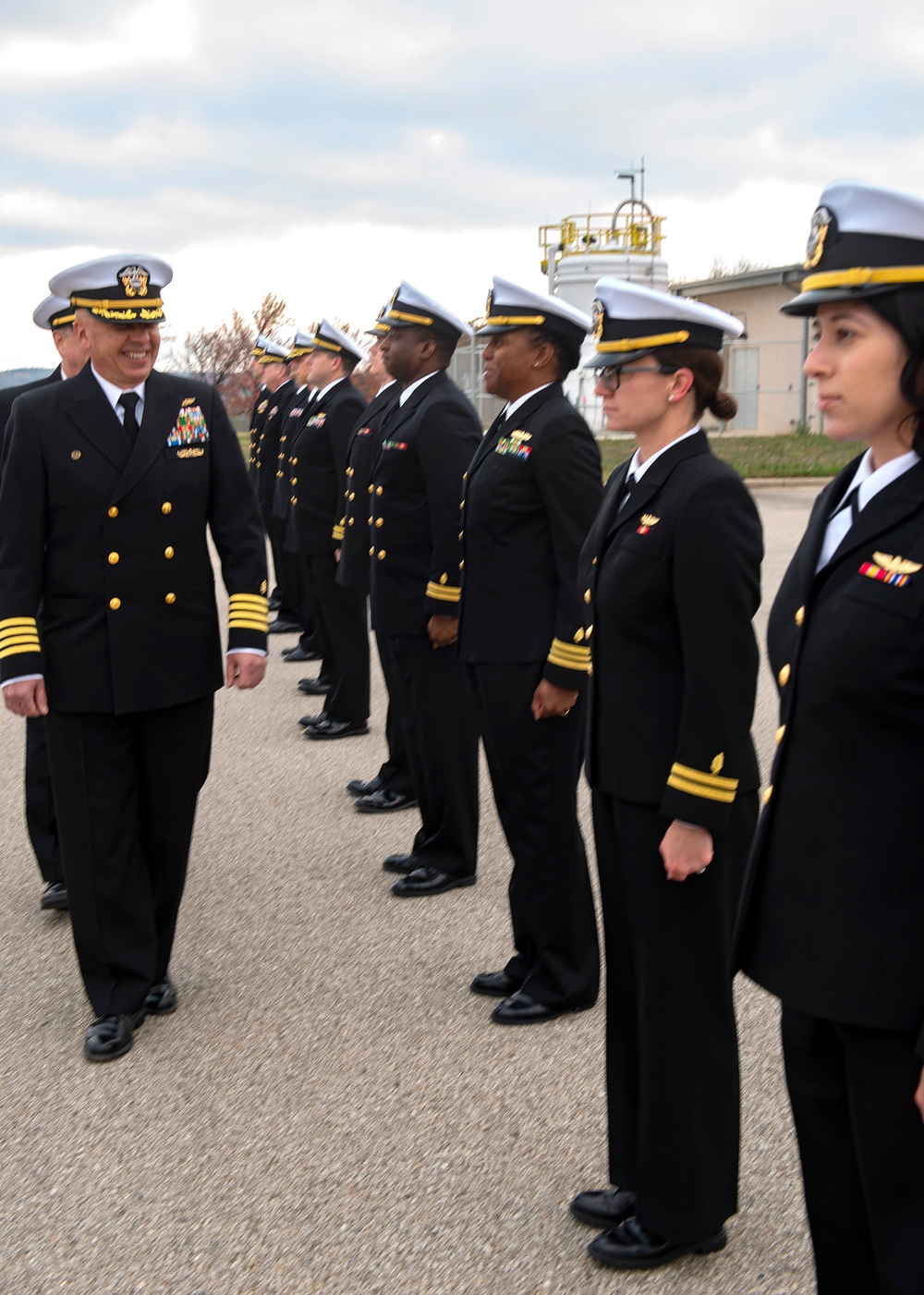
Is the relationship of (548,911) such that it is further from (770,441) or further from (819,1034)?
(770,441)

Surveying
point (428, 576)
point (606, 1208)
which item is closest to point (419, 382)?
point (428, 576)

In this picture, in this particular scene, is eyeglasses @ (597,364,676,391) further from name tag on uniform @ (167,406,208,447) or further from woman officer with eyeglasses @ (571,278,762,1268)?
name tag on uniform @ (167,406,208,447)

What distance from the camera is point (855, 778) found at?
1.91m

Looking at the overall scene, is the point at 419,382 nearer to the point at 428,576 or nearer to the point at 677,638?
the point at 428,576

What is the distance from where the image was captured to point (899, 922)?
190 cm

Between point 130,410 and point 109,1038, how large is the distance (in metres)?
1.84

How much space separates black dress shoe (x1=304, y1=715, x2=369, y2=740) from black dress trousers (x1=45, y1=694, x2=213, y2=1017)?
348cm

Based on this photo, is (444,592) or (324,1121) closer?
(324,1121)

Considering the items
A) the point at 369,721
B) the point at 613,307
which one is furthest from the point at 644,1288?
the point at 369,721

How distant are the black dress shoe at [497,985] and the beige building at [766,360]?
2570 cm

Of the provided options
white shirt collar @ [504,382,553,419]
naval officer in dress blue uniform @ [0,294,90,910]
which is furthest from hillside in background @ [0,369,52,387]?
white shirt collar @ [504,382,553,419]

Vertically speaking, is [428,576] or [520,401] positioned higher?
[520,401]

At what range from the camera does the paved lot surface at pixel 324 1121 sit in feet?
9.36

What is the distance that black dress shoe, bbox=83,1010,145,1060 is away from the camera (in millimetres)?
3828
